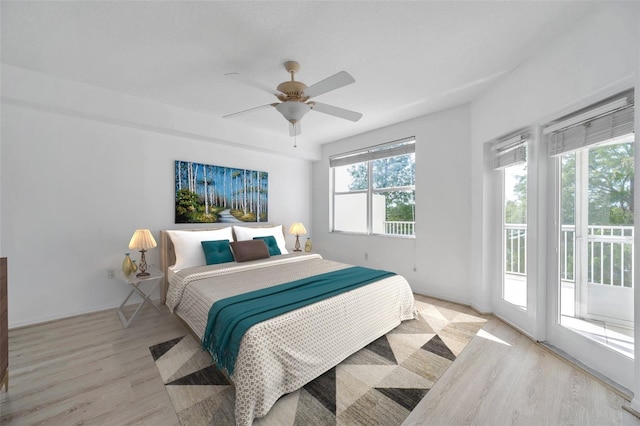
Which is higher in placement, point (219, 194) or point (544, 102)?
point (544, 102)

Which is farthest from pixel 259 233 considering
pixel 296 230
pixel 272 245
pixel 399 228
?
pixel 399 228

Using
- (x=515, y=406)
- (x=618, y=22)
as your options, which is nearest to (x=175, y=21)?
(x=618, y=22)

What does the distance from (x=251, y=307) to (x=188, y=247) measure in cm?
178

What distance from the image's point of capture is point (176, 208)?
11.9 feet

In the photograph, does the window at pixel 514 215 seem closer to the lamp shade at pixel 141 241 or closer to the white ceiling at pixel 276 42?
the white ceiling at pixel 276 42

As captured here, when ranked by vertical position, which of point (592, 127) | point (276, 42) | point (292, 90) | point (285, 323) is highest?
point (276, 42)

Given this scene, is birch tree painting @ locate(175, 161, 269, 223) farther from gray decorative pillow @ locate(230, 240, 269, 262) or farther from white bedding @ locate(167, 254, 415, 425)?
white bedding @ locate(167, 254, 415, 425)

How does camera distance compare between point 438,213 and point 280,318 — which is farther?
point 438,213

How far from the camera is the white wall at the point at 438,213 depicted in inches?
131

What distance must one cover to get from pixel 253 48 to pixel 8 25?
176 cm

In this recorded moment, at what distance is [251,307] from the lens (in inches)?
72.5

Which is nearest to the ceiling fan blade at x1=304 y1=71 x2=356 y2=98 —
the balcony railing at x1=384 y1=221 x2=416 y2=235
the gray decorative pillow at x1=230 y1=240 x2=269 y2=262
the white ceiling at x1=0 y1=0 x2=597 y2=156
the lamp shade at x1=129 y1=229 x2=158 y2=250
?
the white ceiling at x1=0 y1=0 x2=597 y2=156

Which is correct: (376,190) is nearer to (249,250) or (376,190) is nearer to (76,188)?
(249,250)

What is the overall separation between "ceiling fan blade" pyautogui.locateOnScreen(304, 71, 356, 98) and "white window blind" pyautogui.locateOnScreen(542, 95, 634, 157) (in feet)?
5.87
